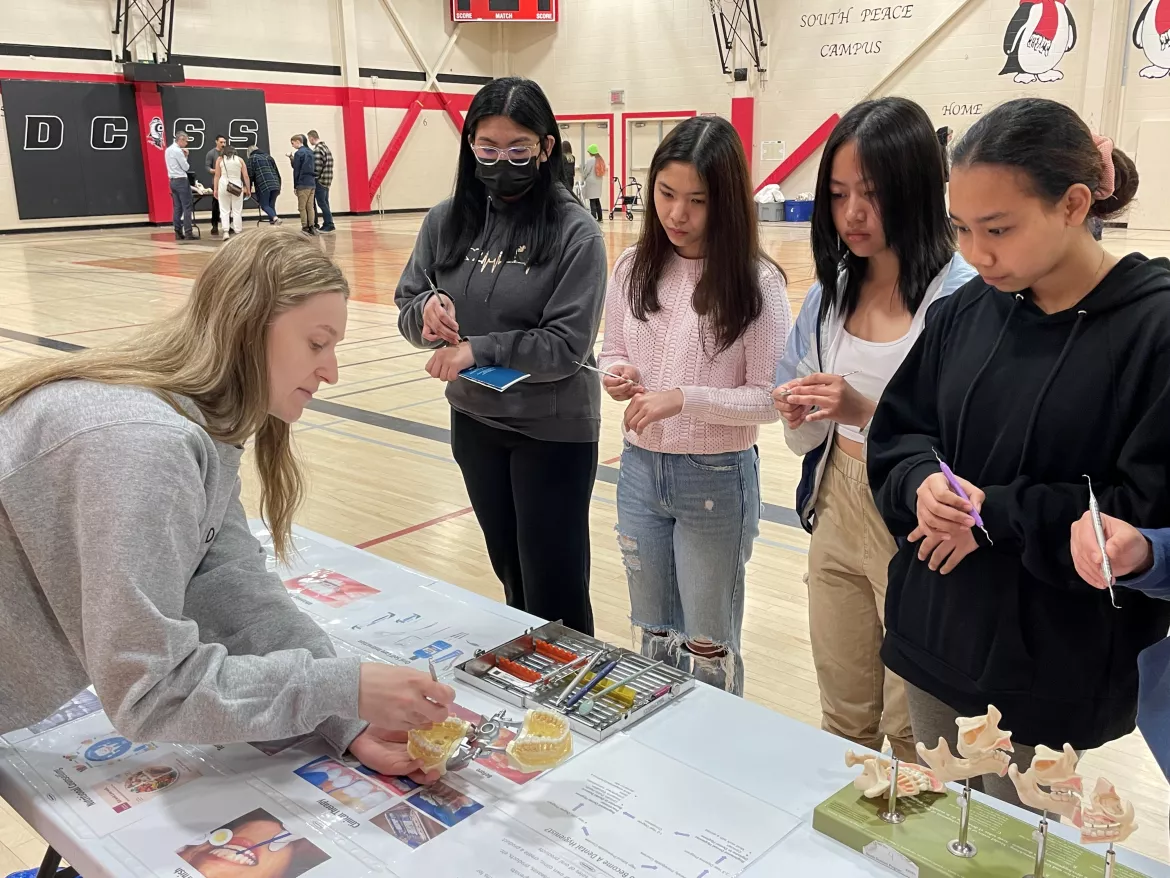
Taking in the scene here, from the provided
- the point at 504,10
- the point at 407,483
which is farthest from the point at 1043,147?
the point at 504,10

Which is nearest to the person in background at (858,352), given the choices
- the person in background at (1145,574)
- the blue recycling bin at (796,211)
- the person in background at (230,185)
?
the person in background at (1145,574)

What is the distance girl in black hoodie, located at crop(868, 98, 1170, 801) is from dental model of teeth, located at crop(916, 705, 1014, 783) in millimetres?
304

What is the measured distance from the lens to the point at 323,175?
51.8 ft

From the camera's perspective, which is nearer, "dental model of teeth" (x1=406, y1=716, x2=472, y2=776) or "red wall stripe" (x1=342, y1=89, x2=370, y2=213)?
"dental model of teeth" (x1=406, y1=716, x2=472, y2=776)

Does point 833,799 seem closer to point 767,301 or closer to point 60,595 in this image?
point 60,595

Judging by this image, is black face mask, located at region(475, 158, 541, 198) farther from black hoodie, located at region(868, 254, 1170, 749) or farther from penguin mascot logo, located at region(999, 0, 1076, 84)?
penguin mascot logo, located at region(999, 0, 1076, 84)

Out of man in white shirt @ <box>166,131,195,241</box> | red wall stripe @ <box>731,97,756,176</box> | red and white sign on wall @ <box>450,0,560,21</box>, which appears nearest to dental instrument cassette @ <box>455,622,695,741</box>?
man in white shirt @ <box>166,131,195,241</box>

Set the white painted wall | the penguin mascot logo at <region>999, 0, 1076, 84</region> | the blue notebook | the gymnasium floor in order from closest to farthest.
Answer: the blue notebook
the gymnasium floor
the penguin mascot logo at <region>999, 0, 1076, 84</region>
the white painted wall

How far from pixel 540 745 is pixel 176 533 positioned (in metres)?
Answer: 0.51

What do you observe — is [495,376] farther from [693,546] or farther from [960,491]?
[960,491]

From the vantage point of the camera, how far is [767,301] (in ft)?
6.71

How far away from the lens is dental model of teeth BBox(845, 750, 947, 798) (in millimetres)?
1134

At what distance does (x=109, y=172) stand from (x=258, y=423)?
→ 1664cm

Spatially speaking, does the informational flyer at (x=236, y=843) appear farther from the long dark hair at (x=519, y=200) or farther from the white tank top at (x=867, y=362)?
the long dark hair at (x=519, y=200)
